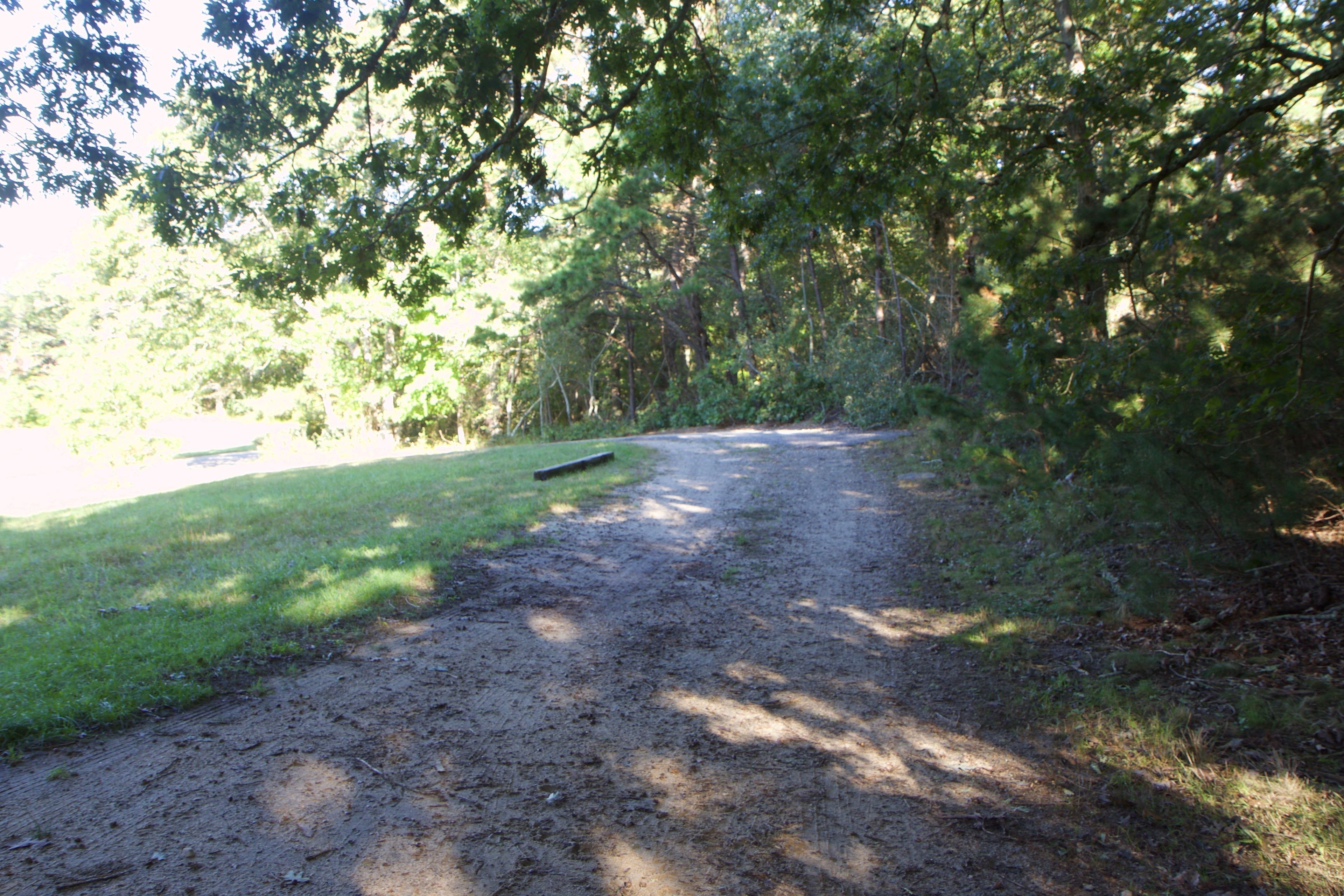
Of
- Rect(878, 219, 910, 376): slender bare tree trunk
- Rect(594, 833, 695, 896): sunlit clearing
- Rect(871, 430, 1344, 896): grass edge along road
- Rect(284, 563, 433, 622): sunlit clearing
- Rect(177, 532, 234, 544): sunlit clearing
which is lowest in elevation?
Rect(871, 430, 1344, 896): grass edge along road

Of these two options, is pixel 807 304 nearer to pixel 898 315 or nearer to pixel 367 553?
pixel 898 315

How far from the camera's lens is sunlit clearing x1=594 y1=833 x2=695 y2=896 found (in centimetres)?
287

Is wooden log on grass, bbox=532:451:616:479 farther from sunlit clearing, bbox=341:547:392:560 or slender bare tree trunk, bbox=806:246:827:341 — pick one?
slender bare tree trunk, bbox=806:246:827:341

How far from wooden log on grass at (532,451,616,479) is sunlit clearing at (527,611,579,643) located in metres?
6.28

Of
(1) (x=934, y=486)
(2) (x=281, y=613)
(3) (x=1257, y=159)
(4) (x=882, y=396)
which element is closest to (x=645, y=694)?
(2) (x=281, y=613)

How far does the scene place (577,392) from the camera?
95.9ft

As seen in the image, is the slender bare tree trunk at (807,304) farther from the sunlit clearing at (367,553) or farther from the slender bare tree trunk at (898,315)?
the sunlit clearing at (367,553)

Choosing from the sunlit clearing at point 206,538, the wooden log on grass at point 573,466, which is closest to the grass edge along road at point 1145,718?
the wooden log on grass at point 573,466

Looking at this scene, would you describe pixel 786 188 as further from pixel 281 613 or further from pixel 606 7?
pixel 281 613

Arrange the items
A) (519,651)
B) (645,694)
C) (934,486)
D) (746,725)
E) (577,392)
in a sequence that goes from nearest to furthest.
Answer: (746,725) → (645,694) → (519,651) → (934,486) → (577,392)

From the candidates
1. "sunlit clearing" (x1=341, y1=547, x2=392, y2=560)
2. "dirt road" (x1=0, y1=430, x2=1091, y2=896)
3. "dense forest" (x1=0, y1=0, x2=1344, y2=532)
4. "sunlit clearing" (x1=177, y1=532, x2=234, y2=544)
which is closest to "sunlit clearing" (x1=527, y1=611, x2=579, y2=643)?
"dirt road" (x1=0, y1=430, x2=1091, y2=896)

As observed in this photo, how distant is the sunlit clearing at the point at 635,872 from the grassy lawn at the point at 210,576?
2628 millimetres

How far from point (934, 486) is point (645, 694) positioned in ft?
22.9

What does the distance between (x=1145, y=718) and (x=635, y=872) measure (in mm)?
2648
